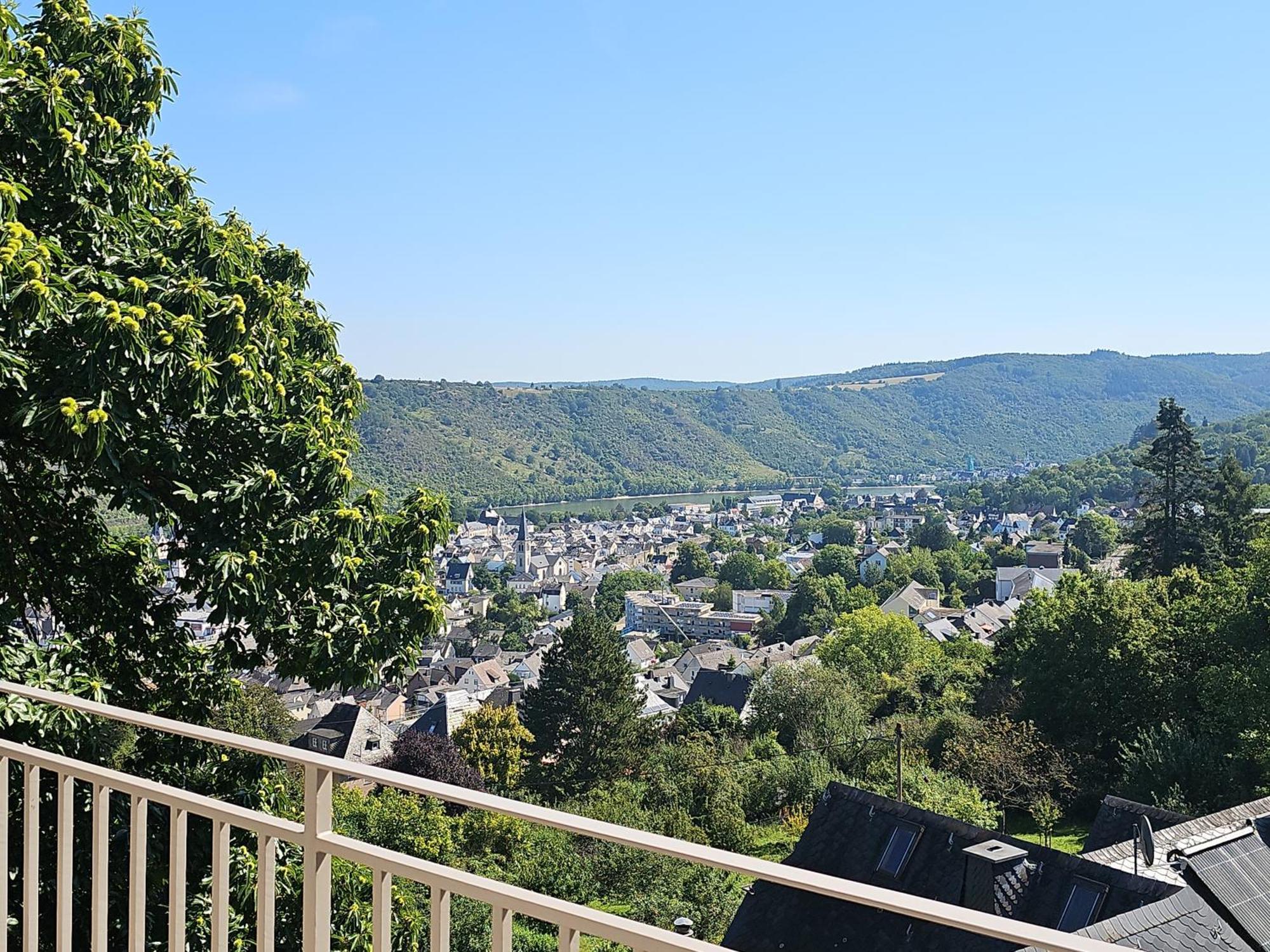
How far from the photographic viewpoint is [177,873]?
152 centimetres

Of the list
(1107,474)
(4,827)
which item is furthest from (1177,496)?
(1107,474)

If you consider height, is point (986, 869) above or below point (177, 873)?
below

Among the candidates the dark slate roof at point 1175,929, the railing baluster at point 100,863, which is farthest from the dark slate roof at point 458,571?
the railing baluster at point 100,863

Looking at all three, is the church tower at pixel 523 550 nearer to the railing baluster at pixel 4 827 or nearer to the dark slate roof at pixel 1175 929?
the dark slate roof at pixel 1175 929

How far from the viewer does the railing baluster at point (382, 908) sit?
1.29 meters

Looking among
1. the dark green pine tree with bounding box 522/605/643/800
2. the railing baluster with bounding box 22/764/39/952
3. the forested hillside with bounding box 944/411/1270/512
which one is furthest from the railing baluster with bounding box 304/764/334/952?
the forested hillside with bounding box 944/411/1270/512

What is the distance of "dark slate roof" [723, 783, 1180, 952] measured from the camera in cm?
1097

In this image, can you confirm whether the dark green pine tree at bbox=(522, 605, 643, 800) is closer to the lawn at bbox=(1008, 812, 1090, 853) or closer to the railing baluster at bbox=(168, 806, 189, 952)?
the lawn at bbox=(1008, 812, 1090, 853)

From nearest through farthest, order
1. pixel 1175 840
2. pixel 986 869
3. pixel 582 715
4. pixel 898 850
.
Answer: pixel 1175 840 < pixel 986 869 < pixel 898 850 < pixel 582 715

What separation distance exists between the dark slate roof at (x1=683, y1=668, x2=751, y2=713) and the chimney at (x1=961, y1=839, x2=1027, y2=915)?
83.8 feet

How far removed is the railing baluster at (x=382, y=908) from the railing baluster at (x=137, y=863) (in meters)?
0.47

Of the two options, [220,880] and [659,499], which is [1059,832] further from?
[659,499]

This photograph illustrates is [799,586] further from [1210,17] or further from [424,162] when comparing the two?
[1210,17]

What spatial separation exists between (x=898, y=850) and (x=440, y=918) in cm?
1366
